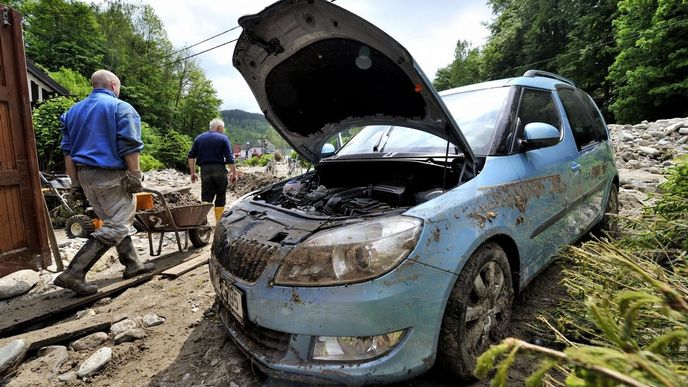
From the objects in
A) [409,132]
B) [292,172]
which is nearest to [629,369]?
[409,132]

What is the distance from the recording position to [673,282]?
53.2 inches

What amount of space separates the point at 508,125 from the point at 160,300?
131 inches

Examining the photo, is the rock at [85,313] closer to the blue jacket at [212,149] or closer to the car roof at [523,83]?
the blue jacket at [212,149]

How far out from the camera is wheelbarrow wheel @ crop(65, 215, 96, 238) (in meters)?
5.98

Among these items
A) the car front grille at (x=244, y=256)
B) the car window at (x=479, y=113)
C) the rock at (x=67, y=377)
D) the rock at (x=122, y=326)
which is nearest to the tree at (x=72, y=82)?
the rock at (x=122, y=326)

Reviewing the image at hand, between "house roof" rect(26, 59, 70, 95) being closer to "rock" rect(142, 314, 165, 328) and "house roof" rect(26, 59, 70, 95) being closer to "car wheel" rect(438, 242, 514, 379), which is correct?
"rock" rect(142, 314, 165, 328)

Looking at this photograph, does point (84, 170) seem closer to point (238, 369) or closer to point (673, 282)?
point (238, 369)

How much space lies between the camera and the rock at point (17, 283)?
11.1ft

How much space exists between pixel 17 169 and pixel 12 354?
255 centimetres

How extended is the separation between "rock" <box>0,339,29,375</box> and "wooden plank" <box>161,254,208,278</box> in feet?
4.67

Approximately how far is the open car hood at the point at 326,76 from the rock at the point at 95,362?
2187mm

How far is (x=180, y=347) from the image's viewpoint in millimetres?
2428

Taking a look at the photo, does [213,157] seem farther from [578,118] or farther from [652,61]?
[652,61]

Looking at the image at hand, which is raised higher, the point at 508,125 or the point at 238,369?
the point at 508,125
